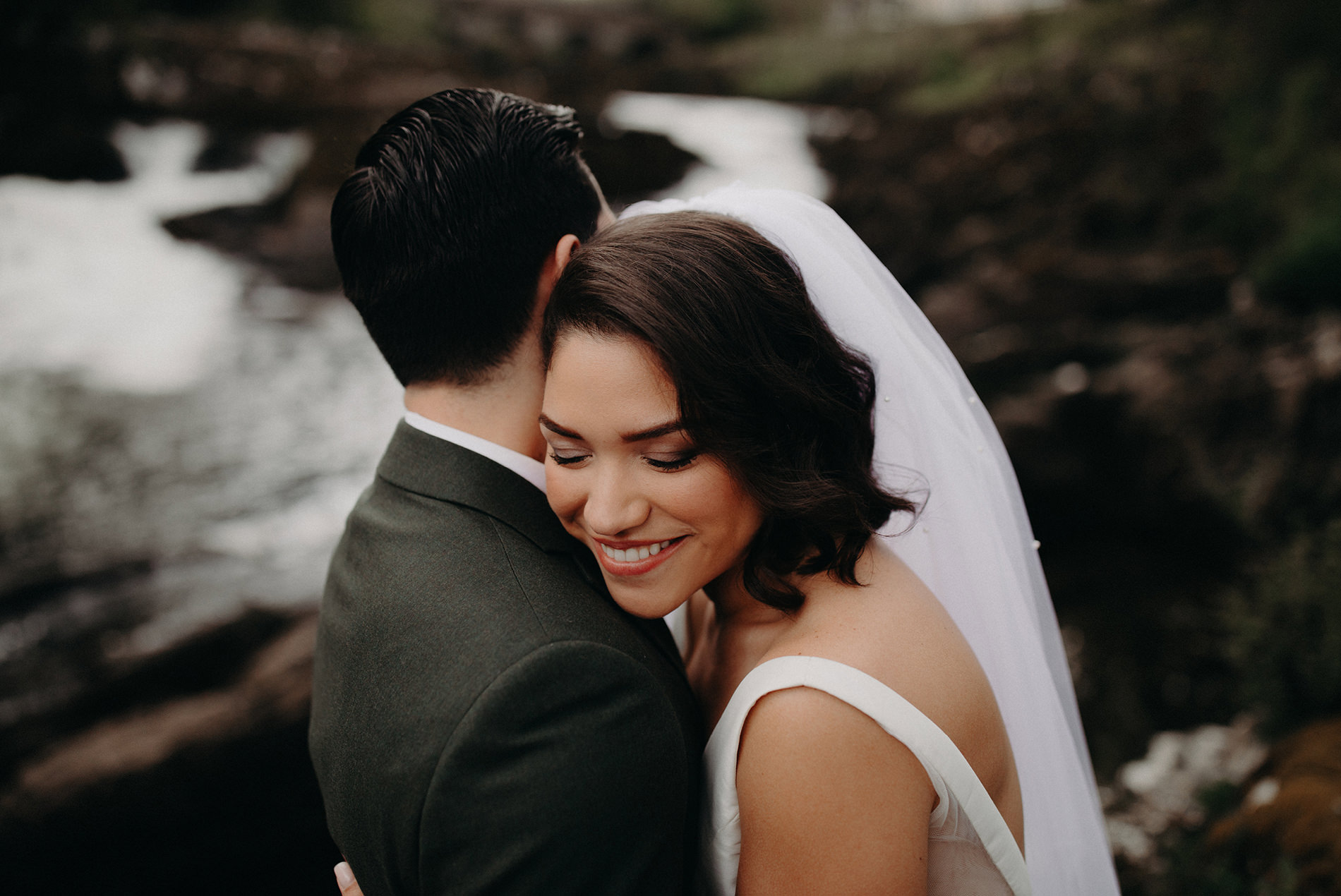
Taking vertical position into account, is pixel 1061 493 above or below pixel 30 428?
above

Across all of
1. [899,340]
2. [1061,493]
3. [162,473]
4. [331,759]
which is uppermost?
[899,340]

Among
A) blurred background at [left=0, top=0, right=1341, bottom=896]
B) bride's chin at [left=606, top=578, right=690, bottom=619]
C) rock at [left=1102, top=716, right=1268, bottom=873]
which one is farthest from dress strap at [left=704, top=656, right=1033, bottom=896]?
rock at [left=1102, top=716, right=1268, bottom=873]

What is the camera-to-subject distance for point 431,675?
1.19 m

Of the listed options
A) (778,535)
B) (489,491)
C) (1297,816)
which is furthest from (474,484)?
(1297,816)

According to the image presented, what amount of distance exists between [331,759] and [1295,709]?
4032 mm

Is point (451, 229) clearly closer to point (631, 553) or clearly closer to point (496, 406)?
point (496, 406)

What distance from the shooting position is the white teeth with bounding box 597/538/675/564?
1.39 m

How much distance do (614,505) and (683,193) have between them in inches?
431

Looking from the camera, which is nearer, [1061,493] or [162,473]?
[1061,493]

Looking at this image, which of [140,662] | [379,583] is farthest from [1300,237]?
[140,662]

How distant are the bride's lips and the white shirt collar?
0.21 m

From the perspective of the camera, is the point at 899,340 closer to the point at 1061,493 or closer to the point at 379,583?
the point at 379,583

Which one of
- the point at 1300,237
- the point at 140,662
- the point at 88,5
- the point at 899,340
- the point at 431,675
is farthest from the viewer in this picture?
the point at 88,5

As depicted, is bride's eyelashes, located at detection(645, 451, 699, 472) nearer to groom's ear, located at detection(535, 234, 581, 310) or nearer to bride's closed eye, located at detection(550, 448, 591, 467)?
bride's closed eye, located at detection(550, 448, 591, 467)
